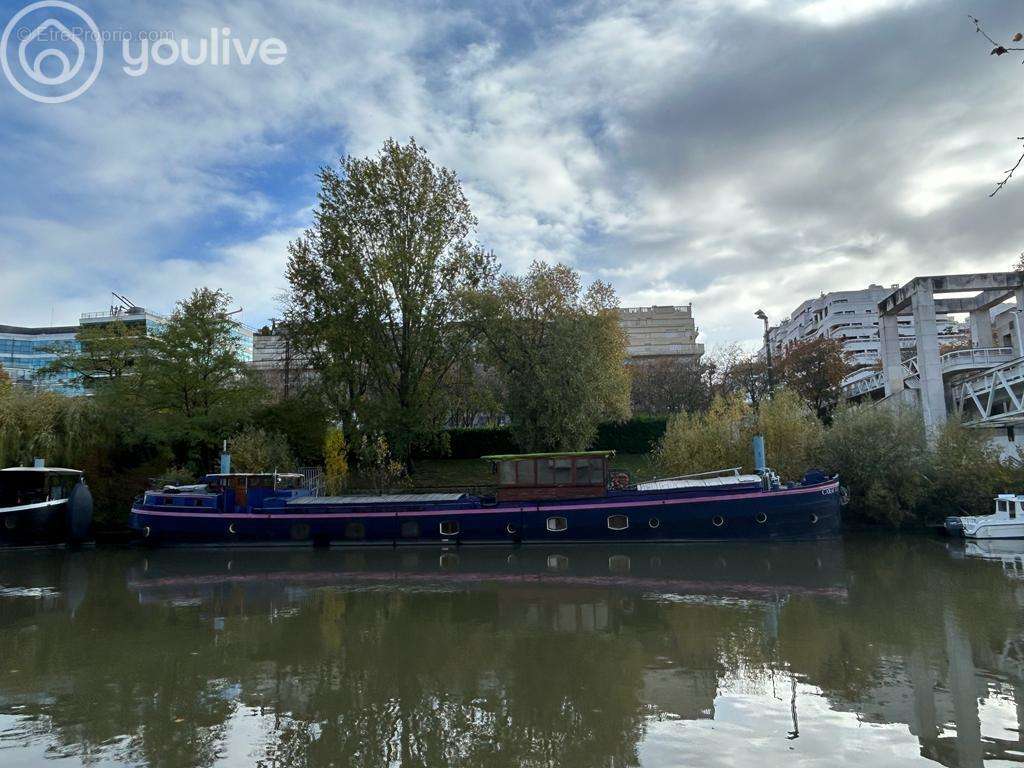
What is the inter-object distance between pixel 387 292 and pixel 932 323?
24281 mm

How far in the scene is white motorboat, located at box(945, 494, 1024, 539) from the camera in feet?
67.8

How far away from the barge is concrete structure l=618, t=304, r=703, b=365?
61.4 m

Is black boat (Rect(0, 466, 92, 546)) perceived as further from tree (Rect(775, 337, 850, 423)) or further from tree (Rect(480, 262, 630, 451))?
tree (Rect(775, 337, 850, 423))

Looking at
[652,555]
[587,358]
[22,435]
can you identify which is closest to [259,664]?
[652,555]

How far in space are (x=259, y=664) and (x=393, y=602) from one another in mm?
4566

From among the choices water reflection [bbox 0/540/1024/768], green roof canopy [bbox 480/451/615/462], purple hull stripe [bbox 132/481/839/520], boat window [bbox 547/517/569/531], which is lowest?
water reflection [bbox 0/540/1024/768]

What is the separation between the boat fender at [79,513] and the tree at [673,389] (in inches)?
1249

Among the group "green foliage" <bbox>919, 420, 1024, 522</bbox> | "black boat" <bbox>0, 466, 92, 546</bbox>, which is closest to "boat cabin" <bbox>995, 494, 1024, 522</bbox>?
"green foliage" <bbox>919, 420, 1024, 522</bbox>

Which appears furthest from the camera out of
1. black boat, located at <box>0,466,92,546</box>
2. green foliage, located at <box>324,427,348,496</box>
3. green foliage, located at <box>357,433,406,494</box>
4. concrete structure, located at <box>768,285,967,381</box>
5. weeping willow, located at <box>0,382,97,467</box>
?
concrete structure, located at <box>768,285,967,381</box>

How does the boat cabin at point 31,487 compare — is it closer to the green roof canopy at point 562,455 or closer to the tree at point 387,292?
the tree at point 387,292

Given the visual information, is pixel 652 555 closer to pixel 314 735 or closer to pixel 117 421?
pixel 314 735

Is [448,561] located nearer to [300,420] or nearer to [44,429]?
[300,420]

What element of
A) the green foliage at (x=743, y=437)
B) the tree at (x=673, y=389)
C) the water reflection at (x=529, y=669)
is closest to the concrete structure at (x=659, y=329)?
the tree at (x=673, y=389)

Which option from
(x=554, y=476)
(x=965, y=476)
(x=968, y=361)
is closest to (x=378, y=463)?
(x=554, y=476)
